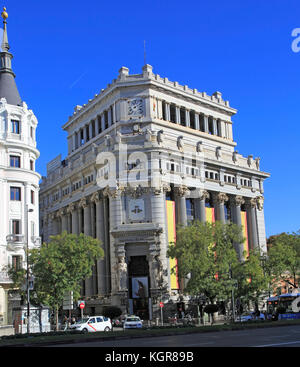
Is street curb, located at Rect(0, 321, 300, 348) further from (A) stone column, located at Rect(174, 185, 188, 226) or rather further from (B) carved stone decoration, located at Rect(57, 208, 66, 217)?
(B) carved stone decoration, located at Rect(57, 208, 66, 217)

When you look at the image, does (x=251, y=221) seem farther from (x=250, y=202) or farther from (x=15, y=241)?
(x=15, y=241)

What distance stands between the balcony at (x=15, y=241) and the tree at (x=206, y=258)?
18.1 m

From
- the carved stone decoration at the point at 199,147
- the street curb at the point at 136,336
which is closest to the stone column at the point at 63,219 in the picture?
the carved stone decoration at the point at 199,147

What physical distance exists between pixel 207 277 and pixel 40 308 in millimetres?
20729

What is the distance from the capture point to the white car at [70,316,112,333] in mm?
45594

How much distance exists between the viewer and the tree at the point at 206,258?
189 ft

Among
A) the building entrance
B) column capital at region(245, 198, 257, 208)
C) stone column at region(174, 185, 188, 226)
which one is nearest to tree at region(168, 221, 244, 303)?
the building entrance

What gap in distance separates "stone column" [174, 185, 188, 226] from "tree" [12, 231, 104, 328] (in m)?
22.9

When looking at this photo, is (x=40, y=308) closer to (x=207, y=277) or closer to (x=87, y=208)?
(x=207, y=277)

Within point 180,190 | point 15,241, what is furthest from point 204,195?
point 15,241

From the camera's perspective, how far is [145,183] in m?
70.8

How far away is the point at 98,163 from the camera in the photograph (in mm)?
75625

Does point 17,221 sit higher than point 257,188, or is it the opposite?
point 257,188

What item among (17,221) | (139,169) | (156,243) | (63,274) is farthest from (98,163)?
(63,274)
